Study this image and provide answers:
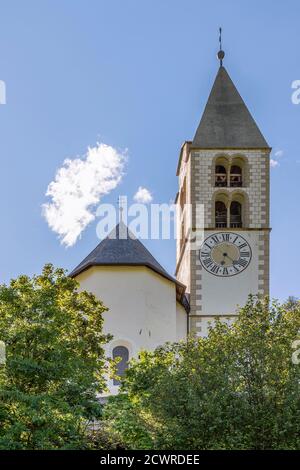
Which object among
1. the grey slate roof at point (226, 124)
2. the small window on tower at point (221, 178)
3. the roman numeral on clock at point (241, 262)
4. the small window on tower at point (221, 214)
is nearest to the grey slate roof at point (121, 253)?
the roman numeral on clock at point (241, 262)

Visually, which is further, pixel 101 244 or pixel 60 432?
pixel 101 244

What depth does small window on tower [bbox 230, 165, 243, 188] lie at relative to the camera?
46188mm

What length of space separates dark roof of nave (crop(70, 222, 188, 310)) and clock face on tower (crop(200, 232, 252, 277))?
7.47 feet

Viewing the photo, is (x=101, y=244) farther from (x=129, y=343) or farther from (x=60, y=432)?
(x=60, y=432)

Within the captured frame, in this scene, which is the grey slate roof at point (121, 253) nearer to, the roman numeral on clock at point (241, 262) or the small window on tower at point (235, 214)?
the roman numeral on clock at point (241, 262)

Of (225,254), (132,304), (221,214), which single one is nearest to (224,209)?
(221,214)

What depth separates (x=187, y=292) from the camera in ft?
146

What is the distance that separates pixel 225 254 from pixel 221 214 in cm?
265

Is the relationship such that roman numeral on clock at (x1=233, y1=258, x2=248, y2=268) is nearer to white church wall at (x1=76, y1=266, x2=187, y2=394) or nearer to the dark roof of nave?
the dark roof of nave

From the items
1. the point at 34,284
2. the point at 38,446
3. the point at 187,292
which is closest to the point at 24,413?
the point at 38,446

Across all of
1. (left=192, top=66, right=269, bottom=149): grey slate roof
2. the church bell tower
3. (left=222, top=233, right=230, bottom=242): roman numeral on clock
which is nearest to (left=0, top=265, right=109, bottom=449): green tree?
the church bell tower
